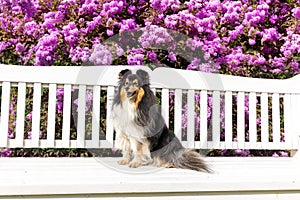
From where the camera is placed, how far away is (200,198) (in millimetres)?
1604

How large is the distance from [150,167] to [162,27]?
4.35 feet

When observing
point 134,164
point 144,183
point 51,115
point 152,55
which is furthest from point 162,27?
point 144,183

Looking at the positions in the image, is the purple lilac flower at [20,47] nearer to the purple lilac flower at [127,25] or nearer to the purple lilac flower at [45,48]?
the purple lilac flower at [45,48]

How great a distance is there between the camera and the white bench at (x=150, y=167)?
1.54 meters

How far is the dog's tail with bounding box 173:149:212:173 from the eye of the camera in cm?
189

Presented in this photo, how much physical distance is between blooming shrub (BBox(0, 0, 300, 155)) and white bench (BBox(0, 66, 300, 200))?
0.37 meters

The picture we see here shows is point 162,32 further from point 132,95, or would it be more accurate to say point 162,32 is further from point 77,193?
point 77,193

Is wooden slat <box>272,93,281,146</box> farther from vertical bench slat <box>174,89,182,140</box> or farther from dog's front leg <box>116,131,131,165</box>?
dog's front leg <box>116,131,131,165</box>

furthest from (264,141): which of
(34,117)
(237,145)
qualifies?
(34,117)

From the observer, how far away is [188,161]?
1.95 meters

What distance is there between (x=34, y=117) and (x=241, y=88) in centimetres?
134

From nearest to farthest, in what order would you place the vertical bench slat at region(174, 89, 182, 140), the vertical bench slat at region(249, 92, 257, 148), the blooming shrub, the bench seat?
the bench seat, the vertical bench slat at region(174, 89, 182, 140), the vertical bench slat at region(249, 92, 257, 148), the blooming shrub

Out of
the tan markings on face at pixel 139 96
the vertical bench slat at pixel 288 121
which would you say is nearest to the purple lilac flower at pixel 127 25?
the tan markings on face at pixel 139 96

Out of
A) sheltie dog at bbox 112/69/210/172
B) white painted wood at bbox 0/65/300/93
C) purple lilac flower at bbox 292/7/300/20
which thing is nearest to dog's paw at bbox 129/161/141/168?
sheltie dog at bbox 112/69/210/172
